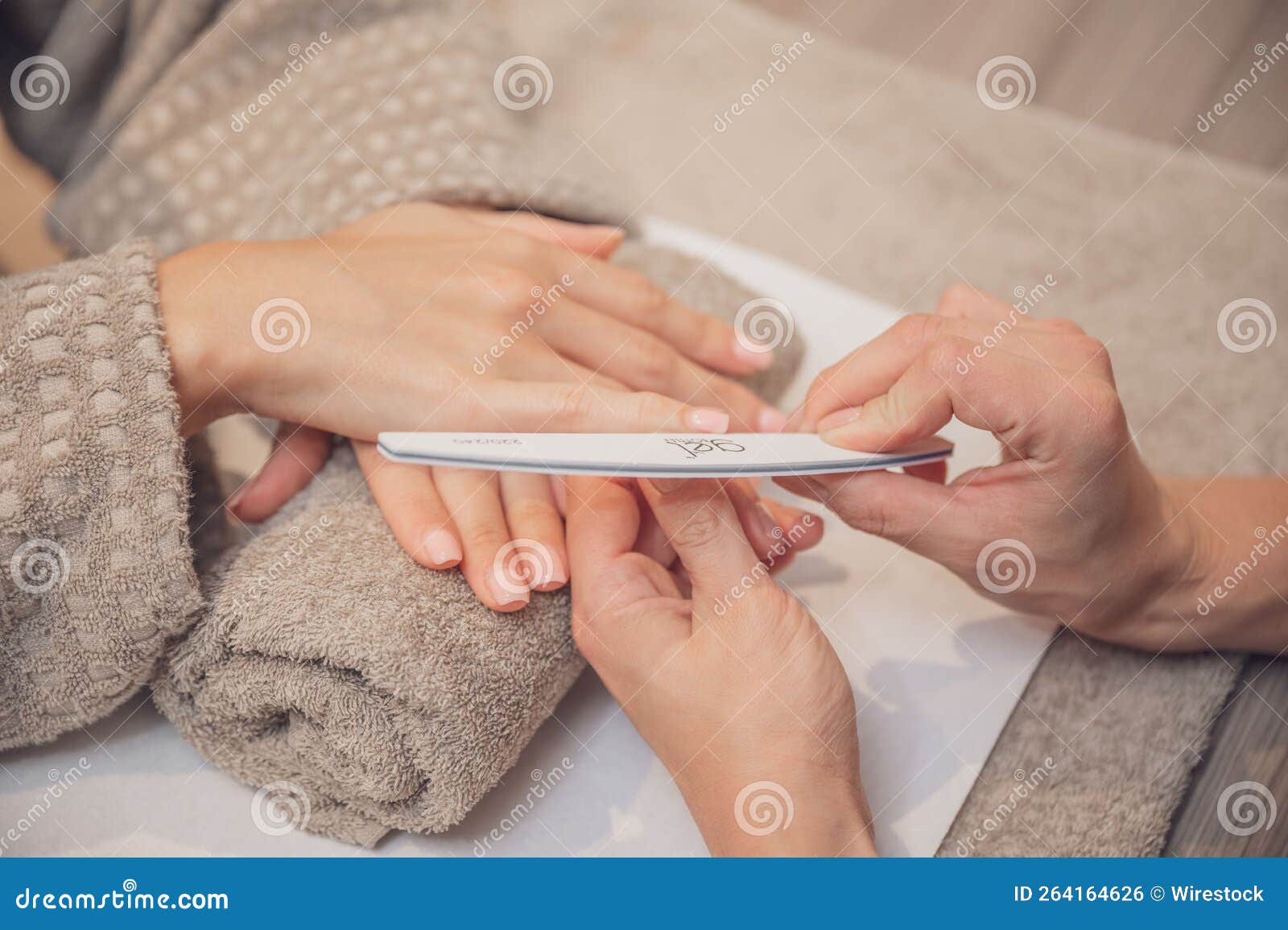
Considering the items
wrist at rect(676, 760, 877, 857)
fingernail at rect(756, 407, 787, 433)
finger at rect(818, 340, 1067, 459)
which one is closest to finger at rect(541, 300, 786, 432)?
fingernail at rect(756, 407, 787, 433)

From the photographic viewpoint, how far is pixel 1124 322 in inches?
30.0

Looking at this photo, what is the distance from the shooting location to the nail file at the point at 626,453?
445 millimetres

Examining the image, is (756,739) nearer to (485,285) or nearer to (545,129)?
(485,285)

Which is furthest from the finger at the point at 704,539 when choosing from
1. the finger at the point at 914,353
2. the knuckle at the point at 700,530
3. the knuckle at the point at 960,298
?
the knuckle at the point at 960,298

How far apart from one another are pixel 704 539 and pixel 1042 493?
0.18 meters

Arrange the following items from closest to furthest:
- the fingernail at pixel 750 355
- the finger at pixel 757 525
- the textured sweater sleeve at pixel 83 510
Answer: the textured sweater sleeve at pixel 83 510
the finger at pixel 757 525
the fingernail at pixel 750 355

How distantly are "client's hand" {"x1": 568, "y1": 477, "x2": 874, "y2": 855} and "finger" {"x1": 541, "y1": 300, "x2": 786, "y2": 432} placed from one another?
123 millimetres

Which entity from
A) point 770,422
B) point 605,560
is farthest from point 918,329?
point 605,560

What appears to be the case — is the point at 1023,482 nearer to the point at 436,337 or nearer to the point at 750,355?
the point at 750,355

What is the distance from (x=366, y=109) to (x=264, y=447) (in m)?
0.26

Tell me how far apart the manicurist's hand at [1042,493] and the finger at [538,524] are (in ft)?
0.45

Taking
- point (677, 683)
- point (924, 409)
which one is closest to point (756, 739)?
point (677, 683)

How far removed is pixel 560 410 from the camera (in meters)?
0.54

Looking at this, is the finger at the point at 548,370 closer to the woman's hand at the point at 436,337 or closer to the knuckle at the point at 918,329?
the woman's hand at the point at 436,337
